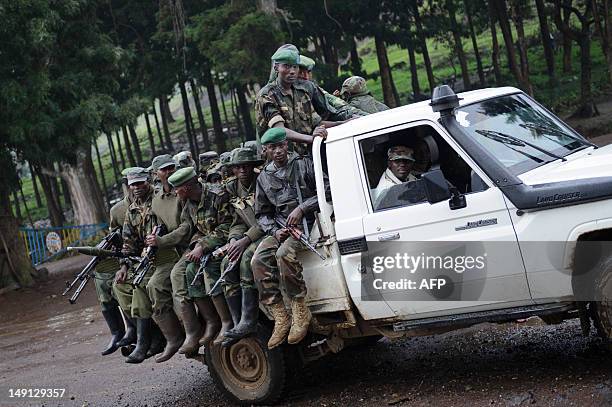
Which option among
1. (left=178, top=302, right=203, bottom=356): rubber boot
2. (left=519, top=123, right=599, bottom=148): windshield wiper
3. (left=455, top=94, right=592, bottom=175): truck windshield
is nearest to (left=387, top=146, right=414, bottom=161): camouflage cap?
(left=455, top=94, right=592, bottom=175): truck windshield

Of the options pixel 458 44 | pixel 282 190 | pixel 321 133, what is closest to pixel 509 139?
pixel 321 133

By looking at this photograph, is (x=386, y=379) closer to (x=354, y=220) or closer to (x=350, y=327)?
(x=350, y=327)

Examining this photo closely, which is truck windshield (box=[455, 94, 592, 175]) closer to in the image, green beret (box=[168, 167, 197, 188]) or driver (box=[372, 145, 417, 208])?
driver (box=[372, 145, 417, 208])

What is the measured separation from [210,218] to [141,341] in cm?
136

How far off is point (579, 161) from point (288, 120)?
2.72m

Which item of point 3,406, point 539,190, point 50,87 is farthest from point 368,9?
point 539,190

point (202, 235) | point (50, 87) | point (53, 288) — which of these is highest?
point (50, 87)

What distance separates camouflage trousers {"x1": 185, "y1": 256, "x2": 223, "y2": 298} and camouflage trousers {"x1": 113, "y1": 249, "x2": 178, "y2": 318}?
1.15 feet

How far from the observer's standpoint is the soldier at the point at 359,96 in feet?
29.4

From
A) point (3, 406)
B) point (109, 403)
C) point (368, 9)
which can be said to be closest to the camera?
point (109, 403)

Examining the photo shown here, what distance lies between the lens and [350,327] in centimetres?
670

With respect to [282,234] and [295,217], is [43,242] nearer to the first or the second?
[282,234]

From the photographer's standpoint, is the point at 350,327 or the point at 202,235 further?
the point at 202,235

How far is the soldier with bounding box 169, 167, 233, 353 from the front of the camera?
7203mm
